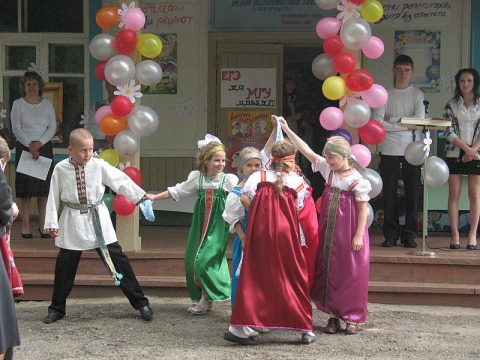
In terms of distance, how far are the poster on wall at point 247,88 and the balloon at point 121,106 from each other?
2.97 m

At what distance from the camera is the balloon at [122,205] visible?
6.98 metres

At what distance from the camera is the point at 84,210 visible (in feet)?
19.9

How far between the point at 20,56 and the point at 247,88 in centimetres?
292

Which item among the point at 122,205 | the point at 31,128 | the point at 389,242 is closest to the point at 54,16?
the point at 31,128

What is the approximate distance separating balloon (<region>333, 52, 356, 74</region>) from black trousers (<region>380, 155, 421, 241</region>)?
1.21m

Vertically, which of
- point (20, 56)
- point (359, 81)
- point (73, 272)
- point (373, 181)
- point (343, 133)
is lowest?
point (73, 272)

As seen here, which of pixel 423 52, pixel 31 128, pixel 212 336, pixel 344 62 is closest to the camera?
pixel 212 336

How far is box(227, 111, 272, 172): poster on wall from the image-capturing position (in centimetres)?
991

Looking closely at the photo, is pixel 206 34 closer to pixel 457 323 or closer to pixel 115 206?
pixel 115 206

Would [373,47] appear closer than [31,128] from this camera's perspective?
Yes

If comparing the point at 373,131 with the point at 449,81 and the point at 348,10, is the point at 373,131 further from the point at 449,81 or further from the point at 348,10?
the point at 449,81

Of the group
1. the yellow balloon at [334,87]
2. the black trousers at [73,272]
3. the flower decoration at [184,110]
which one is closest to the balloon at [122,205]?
the black trousers at [73,272]

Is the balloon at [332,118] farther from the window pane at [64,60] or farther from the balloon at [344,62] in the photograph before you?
the window pane at [64,60]

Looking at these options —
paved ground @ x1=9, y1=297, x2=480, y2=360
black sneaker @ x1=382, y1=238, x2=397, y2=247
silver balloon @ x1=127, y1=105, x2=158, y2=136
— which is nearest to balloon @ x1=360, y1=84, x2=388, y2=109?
black sneaker @ x1=382, y1=238, x2=397, y2=247
